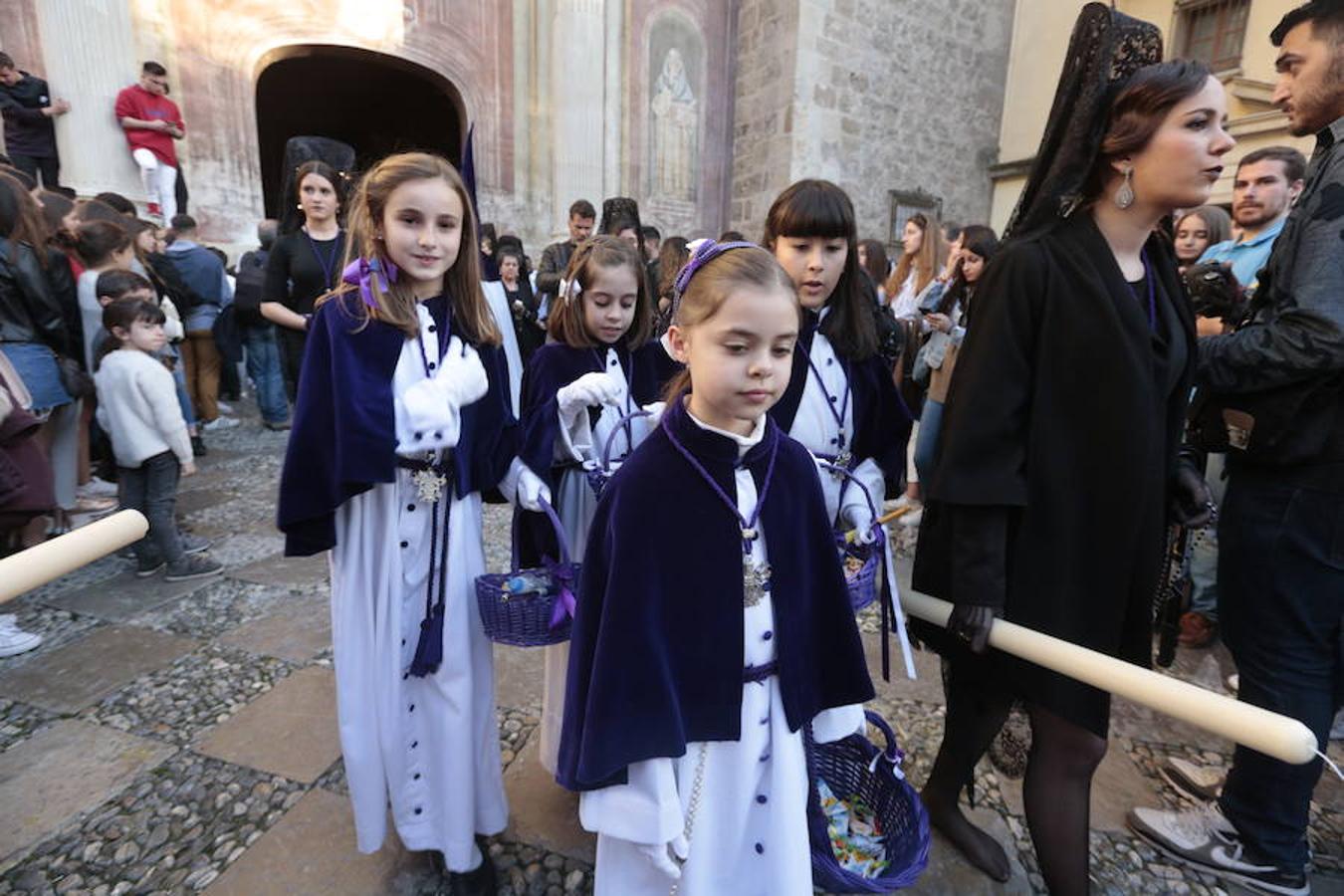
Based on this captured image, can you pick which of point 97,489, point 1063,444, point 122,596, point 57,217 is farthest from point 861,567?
point 57,217

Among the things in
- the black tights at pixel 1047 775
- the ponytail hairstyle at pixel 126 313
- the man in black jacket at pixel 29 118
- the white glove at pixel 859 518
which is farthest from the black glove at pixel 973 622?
the man in black jacket at pixel 29 118

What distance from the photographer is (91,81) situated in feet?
22.6

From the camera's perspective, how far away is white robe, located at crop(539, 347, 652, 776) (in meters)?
2.08

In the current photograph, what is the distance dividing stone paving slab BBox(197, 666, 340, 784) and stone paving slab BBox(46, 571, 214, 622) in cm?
115

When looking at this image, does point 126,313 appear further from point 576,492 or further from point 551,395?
point 576,492

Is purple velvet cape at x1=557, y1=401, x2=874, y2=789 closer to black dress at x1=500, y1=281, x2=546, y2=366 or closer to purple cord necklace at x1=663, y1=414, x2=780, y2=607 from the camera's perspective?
purple cord necklace at x1=663, y1=414, x2=780, y2=607

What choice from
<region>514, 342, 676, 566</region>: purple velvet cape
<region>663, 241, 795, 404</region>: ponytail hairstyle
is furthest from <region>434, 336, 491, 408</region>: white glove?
Result: <region>663, 241, 795, 404</region>: ponytail hairstyle

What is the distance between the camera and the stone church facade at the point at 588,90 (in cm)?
725

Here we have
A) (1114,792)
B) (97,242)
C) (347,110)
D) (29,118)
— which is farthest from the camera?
(347,110)

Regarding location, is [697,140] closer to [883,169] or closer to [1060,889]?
[883,169]

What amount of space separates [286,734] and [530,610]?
4.85 ft

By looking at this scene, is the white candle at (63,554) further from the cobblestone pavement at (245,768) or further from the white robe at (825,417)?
the white robe at (825,417)

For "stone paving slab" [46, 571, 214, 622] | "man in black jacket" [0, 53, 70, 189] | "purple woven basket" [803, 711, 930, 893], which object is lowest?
"stone paving slab" [46, 571, 214, 622]

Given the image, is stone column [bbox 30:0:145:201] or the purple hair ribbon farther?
stone column [bbox 30:0:145:201]
